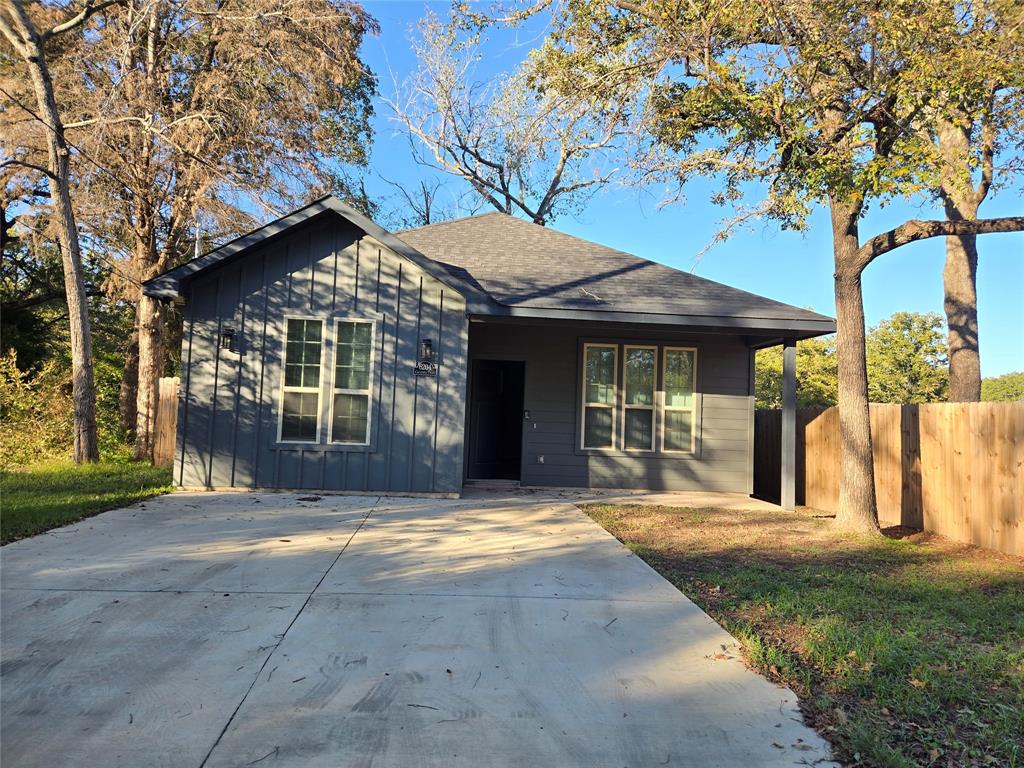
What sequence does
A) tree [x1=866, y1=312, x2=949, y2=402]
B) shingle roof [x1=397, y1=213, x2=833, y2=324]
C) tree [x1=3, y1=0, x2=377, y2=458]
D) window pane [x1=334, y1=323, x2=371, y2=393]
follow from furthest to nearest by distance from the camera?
tree [x1=866, y1=312, x2=949, y2=402]
tree [x1=3, y1=0, x2=377, y2=458]
shingle roof [x1=397, y1=213, x2=833, y2=324]
window pane [x1=334, y1=323, x2=371, y2=393]

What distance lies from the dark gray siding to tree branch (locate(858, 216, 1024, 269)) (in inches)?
123

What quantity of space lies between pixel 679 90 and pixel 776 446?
6.39m

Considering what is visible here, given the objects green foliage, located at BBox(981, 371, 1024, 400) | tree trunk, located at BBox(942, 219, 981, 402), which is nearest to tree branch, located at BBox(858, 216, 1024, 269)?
tree trunk, located at BBox(942, 219, 981, 402)

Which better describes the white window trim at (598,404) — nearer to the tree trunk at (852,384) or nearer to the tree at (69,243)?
the tree trunk at (852,384)

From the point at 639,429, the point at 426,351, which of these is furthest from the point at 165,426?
the point at 639,429

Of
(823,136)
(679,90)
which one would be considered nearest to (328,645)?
(823,136)

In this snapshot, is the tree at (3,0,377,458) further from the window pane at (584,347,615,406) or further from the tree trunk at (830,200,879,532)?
the tree trunk at (830,200,879,532)

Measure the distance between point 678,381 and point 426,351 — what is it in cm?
433

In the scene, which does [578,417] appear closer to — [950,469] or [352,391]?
[352,391]

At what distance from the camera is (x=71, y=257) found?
10.3 metres

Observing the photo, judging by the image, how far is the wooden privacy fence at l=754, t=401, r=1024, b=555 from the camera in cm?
612

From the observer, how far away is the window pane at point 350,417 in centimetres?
827

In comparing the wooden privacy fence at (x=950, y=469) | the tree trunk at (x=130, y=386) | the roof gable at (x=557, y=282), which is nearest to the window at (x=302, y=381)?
the roof gable at (x=557, y=282)

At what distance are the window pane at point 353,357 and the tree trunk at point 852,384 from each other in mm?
5972
